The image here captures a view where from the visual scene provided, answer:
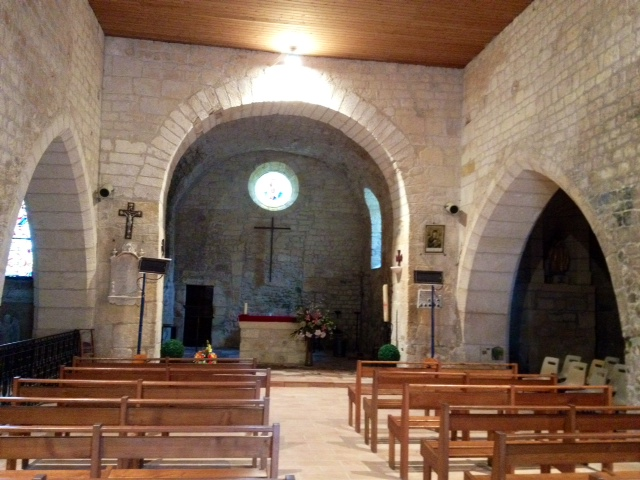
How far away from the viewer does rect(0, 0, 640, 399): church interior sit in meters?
6.17

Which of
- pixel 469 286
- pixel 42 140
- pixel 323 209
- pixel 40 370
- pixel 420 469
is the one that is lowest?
pixel 420 469

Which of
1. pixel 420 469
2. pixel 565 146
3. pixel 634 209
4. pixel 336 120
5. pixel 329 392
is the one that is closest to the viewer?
pixel 420 469

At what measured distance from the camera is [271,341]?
37.9 feet

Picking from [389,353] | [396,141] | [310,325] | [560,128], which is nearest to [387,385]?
[560,128]

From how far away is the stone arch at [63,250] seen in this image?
8.16 meters

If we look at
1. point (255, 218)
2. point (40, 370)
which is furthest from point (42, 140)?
point (255, 218)

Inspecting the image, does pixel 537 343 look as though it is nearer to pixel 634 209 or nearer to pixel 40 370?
pixel 634 209

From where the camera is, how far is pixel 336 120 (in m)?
10.0

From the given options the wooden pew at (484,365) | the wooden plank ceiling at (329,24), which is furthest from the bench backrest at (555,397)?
the wooden plank ceiling at (329,24)

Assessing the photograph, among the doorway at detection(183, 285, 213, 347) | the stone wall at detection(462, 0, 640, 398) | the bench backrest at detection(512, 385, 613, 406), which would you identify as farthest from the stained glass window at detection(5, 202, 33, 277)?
the bench backrest at detection(512, 385, 613, 406)

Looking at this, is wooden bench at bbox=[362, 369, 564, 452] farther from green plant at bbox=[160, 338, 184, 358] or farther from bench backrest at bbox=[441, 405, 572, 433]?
green plant at bbox=[160, 338, 184, 358]

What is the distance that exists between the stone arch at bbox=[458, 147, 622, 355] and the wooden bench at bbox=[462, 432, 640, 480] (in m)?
5.67

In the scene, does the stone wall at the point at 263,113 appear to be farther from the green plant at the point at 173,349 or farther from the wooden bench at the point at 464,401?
the wooden bench at the point at 464,401

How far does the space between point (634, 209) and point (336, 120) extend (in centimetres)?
534
